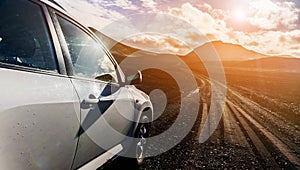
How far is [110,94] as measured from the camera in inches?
117

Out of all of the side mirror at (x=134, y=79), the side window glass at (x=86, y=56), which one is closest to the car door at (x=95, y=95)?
the side window glass at (x=86, y=56)

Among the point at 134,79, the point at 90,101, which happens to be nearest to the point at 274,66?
the point at 134,79

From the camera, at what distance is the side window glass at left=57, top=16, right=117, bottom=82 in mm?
2510

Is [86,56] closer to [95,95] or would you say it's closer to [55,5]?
[95,95]

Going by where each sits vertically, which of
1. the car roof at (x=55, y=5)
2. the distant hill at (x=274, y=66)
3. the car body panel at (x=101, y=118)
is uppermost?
the car roof at (x=55, y=5)

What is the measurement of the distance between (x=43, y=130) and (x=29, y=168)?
227 millimetres

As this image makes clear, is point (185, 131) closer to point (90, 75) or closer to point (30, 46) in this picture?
point (90, 75)

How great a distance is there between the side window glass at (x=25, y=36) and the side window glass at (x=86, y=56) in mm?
262

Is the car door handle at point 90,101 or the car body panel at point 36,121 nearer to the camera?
the car body panel at point 36,121

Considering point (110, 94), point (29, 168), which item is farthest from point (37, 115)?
point (110, 94)

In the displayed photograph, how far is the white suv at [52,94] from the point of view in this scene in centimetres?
163

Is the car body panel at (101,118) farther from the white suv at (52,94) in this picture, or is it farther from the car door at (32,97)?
the car door at (32,97)

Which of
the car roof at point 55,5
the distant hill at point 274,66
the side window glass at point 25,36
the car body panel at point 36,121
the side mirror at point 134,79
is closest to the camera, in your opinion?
the car body panel at point 36,121

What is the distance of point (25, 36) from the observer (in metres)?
2.10
